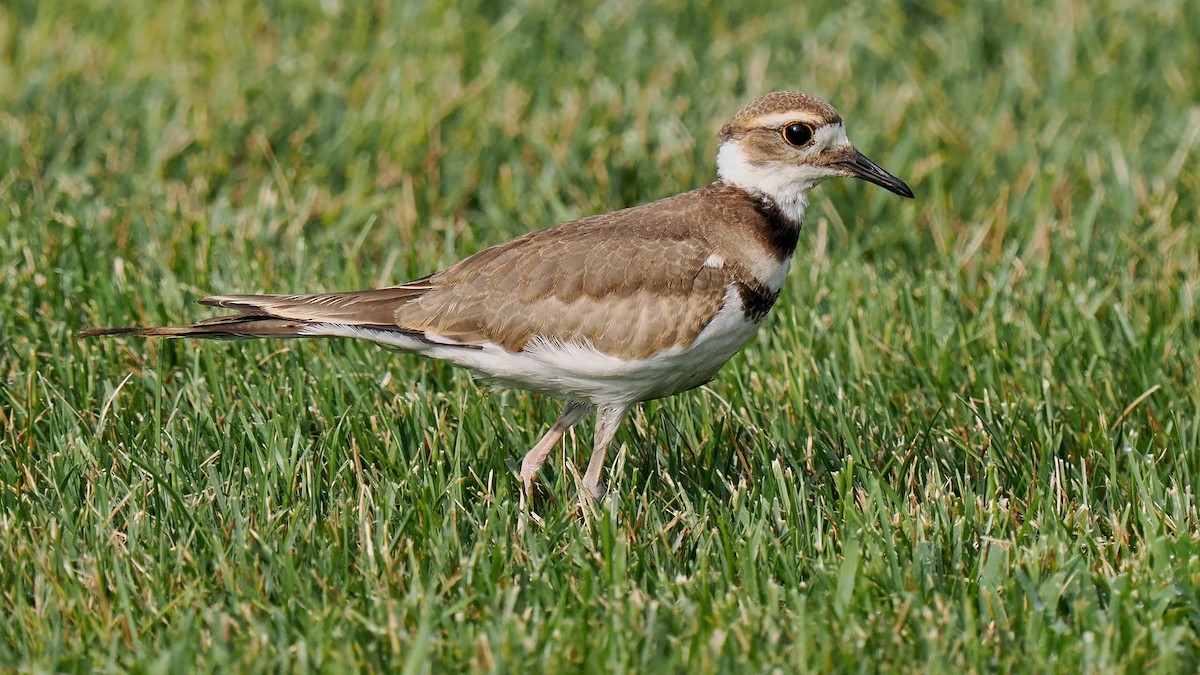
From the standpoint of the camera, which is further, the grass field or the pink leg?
the pink leg

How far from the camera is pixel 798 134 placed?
5.14 meters

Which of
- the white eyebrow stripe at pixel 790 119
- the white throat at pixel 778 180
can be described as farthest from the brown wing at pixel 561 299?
the white eyebrow stripe at pixel 790 119

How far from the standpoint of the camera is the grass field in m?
4.09

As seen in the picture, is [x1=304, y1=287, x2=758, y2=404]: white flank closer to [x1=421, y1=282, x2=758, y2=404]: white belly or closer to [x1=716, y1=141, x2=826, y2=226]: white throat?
[x1=421, y1=282, x2=758, y2=404]: white belly

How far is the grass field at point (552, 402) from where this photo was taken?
4090mm

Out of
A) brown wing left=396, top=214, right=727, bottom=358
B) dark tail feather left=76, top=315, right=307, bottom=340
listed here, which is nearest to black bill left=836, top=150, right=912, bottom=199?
brown wing left=396, top=214, right=727, bottom=358

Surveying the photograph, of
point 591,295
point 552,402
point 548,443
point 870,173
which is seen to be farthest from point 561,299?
point 870,173

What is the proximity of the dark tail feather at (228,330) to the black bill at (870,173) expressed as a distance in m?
1.84

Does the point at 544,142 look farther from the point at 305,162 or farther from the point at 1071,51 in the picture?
the point at 1071,51

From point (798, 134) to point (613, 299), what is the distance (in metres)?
0.86

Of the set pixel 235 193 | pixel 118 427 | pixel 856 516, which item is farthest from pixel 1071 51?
pixel 118 427

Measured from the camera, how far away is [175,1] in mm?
9414

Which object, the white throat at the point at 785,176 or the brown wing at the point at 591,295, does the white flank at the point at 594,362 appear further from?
the white throat at the point at 785,176

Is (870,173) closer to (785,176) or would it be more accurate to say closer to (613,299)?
(785,176)
